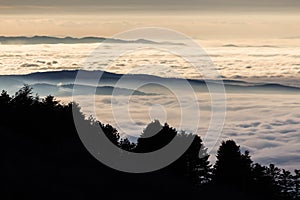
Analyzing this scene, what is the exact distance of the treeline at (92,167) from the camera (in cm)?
10038

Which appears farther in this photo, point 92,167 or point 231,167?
point 231,167

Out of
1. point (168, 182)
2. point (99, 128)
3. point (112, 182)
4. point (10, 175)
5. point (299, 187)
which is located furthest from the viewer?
point (299, 187)

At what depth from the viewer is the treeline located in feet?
329

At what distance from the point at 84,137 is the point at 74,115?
14.5ft

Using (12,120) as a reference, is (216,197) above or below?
below

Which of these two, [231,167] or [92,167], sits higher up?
[92,167]

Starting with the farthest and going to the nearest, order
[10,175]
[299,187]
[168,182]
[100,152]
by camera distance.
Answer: [299,187] < [100,152] < [168,182] < [10,175]

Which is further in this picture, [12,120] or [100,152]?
[100,152]

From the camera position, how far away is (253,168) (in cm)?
15588

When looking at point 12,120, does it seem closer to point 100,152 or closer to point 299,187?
point 100,152

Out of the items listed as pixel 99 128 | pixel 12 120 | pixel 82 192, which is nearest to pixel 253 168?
pixel 99 128

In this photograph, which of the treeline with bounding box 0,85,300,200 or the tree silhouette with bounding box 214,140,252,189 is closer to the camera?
the treeline with bounding box 0,85,300,200

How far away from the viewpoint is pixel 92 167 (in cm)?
11900

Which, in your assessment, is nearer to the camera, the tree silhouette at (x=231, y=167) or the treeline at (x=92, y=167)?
the treeline at (x=92, y=167)
